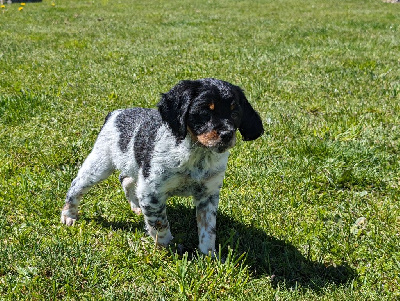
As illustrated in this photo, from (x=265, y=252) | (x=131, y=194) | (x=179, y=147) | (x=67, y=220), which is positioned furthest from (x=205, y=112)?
(x=67, y=220)

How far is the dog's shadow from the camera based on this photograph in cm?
364

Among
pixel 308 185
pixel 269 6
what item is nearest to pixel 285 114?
pixel 308 185

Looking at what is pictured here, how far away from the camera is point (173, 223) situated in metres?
4.46

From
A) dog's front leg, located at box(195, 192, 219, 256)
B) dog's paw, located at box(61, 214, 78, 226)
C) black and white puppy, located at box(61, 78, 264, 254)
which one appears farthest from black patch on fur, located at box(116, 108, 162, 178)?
dog's paw, located at box(61, 214, 78, 226)

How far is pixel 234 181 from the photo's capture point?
5.10 m

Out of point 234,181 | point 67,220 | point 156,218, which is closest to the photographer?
point 156,218

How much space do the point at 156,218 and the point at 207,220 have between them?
1.41 ft

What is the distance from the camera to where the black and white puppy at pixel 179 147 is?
317 cm

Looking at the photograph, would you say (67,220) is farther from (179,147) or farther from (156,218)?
(179,147)

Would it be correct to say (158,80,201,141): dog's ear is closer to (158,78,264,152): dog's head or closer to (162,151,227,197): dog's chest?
(158,78,264,152): dog's head

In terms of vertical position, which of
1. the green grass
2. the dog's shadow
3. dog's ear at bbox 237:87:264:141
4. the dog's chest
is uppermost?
dog's ear at bbox 237:87:264:141

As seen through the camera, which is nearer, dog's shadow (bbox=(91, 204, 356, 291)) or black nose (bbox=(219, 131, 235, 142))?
black nose (bbox=(219, 131, 235, 142))

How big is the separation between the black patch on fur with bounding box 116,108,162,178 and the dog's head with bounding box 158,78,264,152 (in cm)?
37

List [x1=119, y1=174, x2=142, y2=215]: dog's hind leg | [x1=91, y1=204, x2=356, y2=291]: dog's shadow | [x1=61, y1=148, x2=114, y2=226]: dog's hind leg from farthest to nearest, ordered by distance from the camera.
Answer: [x1=119, y1=174, x2=142, y2=215]: dog's hind leg < [x1=61, y1=148, x2=114, y2=226]: dog's hind leg < [x1=91, y1=204, x2=356, y2=291]: dog's shadow
